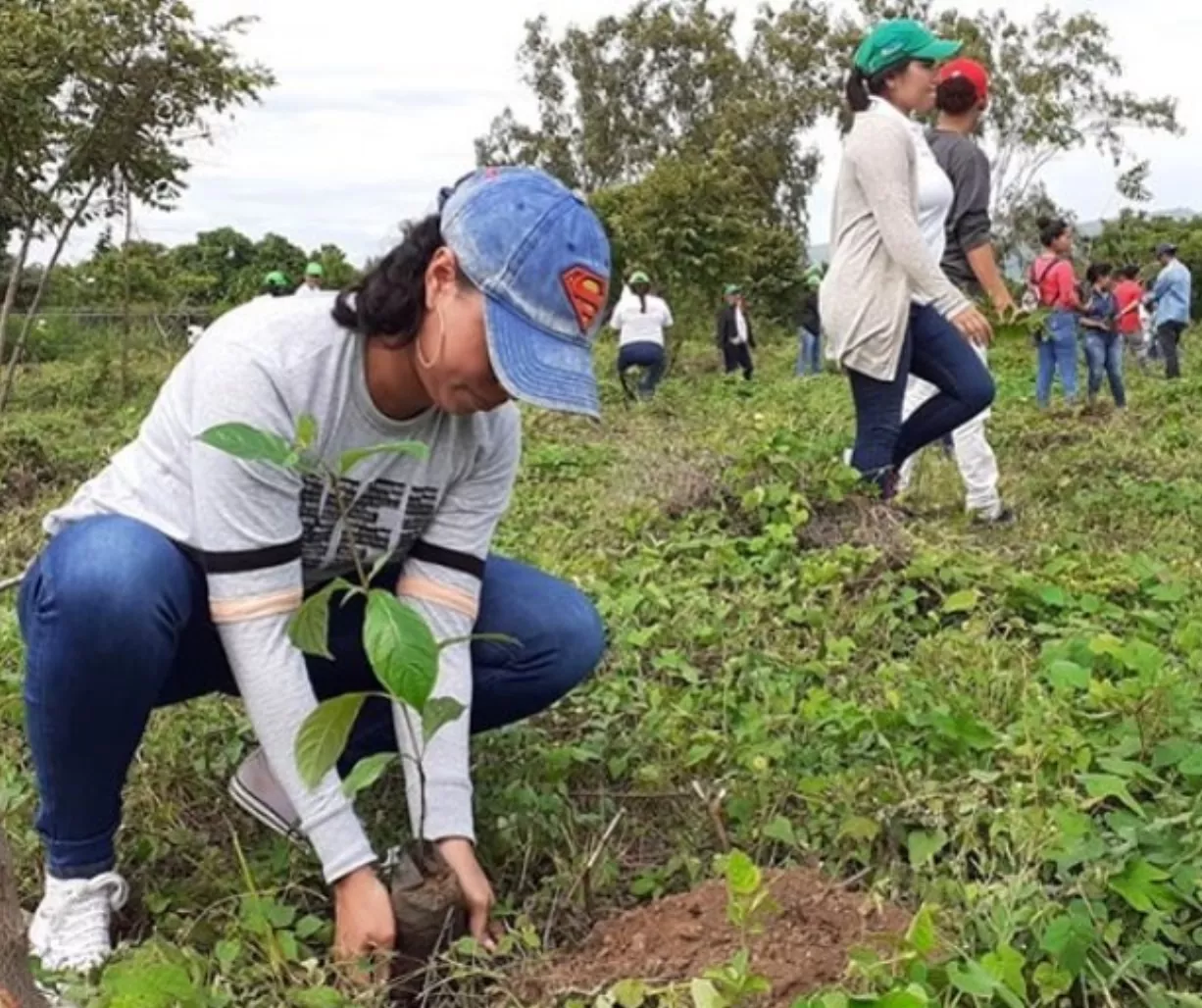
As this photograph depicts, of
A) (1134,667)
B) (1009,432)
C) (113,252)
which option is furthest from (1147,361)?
(1134,667)

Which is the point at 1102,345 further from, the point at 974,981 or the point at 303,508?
the point at 974,981

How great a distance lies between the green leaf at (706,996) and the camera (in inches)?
53.6

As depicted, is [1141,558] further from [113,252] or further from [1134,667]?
[113,252]

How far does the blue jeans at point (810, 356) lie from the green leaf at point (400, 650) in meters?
13.2

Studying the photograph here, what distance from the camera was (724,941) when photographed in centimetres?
154

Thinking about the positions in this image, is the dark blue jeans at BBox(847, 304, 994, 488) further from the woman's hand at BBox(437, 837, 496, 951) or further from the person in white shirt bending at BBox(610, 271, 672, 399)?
the person in white shirt bending at BBox(610, 271, 672, 399)

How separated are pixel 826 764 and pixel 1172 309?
33.6ft

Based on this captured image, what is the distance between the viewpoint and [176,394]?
1841 mm

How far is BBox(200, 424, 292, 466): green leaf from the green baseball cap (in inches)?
107

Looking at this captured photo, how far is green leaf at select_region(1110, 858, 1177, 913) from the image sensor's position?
155cm

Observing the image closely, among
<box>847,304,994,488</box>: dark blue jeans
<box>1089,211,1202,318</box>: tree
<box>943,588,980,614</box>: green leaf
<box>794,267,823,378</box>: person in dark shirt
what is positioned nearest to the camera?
<box>943,588,980,614</box>: green leaf

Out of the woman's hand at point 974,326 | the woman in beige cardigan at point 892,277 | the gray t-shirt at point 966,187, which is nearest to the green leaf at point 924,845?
the woman in beige cardigan at point 892,277

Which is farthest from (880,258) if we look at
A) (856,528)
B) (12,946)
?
(12,946)

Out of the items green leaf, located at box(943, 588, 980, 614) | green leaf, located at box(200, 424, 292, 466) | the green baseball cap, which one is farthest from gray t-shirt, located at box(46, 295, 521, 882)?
the green baseball cap
